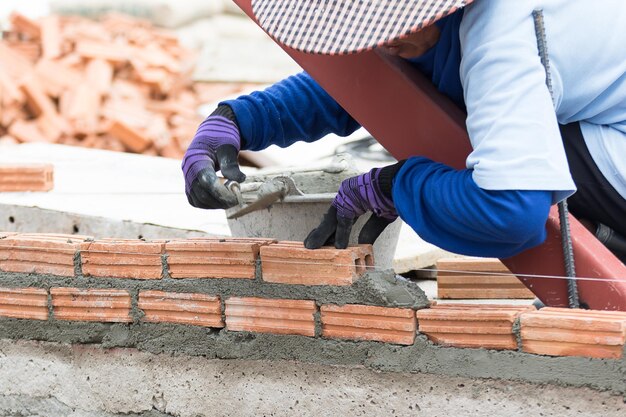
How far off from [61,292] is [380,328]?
3.58 ft

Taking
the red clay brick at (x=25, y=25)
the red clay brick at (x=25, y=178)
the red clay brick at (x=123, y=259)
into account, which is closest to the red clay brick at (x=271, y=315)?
the red clay brick at (x=123, y=259)

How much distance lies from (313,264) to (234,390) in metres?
Answer: 0.50

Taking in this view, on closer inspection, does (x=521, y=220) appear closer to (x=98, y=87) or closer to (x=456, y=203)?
(x=456, y=203)

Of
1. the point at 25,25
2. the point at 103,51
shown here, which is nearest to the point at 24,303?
the point at 103,51

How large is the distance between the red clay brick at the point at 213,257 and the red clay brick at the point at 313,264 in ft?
0.19

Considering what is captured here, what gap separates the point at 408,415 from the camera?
2758mm

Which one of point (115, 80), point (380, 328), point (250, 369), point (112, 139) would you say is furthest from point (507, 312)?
point (115, 80)

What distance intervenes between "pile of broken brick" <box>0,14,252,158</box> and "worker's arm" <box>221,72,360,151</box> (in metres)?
5.53

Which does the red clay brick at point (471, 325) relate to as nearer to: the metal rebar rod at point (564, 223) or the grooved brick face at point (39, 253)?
the metal rebar rod at point (564, 223)

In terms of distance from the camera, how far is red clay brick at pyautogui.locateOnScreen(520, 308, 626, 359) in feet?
7.98

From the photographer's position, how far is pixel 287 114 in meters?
3.37

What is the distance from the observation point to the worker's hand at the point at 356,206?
276cm

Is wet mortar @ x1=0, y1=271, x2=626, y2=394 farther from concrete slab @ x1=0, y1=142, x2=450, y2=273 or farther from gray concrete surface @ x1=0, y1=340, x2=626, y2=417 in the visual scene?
concrete slab @ x1=0, y1=142, x2=450, y2=273

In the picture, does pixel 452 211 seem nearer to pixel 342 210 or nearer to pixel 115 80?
pixel 342 210
